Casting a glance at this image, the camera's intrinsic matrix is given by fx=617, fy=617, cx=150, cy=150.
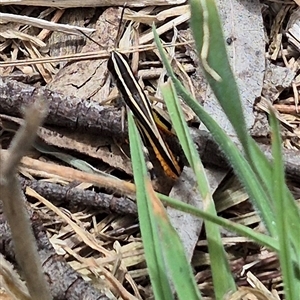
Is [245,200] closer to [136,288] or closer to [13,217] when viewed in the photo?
[136,288]

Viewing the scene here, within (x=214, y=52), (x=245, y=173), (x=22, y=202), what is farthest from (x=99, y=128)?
(x=22, y=202)

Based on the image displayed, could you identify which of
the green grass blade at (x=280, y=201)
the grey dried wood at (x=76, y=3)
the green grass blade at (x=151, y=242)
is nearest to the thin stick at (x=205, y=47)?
the green grass blade at (x=280, y=201)

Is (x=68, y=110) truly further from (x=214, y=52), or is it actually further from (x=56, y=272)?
(x=214, y=52)

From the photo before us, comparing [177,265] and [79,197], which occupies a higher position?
[177,265]

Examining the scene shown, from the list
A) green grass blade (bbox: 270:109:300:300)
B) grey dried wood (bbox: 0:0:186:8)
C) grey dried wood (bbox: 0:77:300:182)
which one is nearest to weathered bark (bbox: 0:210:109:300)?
grey dried wood (bbox: 0:77:300:182)

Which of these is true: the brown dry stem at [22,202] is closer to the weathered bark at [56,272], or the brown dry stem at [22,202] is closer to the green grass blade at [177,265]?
the green grass blade at [177,265]

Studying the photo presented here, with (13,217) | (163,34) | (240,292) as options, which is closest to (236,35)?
(163,34)
